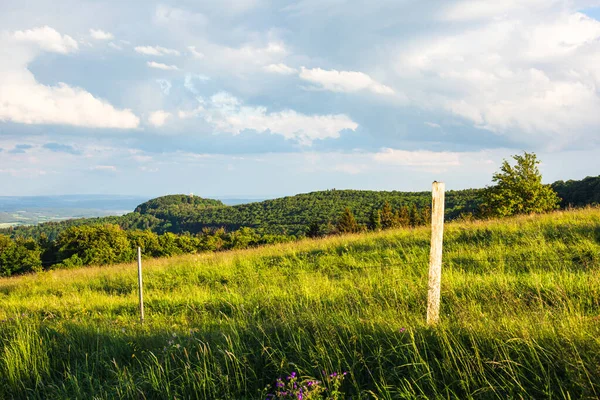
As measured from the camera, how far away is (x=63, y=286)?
1369cm

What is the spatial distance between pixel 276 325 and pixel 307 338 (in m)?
0.71

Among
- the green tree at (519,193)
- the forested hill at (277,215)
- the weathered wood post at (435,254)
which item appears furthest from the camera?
the forested hill at (277,215)

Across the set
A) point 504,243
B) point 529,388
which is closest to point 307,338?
point 529,388

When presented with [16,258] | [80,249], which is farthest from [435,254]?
[16,258]

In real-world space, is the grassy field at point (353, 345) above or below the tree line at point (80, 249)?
above

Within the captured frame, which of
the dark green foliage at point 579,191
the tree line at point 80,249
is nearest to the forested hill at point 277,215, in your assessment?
the dark green foliage at point 579,191

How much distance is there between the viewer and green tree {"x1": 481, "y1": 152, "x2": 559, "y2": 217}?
3506 centimetres

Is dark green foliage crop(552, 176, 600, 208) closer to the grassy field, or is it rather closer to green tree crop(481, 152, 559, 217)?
green tree crop(481, 152, 559, 217)

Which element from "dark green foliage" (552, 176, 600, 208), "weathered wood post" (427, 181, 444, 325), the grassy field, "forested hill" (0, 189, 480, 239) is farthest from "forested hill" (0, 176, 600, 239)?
"weathered wood post" (427, 181, 444, 325)

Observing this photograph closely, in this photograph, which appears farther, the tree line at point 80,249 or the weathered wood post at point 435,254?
the tree line at point 80,249

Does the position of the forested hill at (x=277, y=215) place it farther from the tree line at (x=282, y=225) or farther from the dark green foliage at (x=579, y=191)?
the dark green foliage at (x=579, y=191)

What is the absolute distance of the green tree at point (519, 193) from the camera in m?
35.1

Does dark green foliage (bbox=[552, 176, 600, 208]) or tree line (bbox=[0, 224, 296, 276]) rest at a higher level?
dark green foliage (bbox=[552, 176, 600, 208])

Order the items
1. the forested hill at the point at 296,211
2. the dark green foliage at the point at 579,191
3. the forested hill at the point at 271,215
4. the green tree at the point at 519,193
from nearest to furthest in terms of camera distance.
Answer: the green tree at the point at 519,193 → the dark green foliage at the point at 579,191 → the forested hill at the point at 296,211 → the forested hill at the point at 271,215
